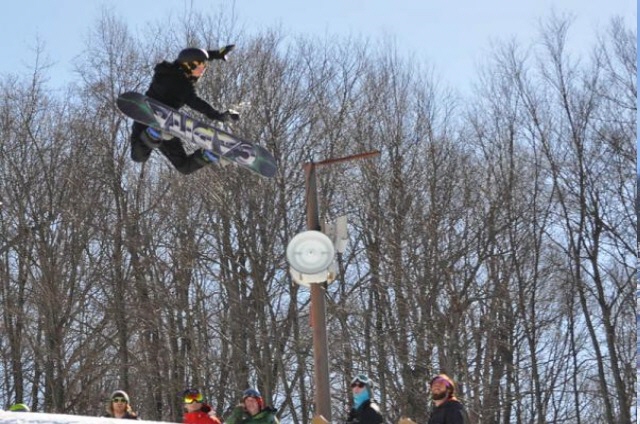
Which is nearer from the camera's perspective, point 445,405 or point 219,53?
point 445,405

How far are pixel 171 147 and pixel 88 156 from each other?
16.8 metres

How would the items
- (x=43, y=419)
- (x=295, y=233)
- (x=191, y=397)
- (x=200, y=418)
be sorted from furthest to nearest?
(x=295, y=233) → (x=191, y=397) → (x=200, y=418) → (x=43, y=419)

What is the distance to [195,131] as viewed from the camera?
8898mm

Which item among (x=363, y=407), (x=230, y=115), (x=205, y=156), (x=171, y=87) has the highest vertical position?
(x=171, y=87)

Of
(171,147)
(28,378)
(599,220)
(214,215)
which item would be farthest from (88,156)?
(171,147)

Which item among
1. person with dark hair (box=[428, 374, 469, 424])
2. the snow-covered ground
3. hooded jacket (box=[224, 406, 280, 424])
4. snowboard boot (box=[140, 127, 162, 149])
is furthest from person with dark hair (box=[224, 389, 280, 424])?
snowboard boot (box=[140, 127, 162, 149])

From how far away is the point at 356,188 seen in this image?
23.0 metres

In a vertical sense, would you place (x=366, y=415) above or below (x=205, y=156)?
below

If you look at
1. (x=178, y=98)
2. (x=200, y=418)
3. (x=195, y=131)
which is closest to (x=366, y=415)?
(x=200, y=418)

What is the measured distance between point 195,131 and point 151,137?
422mm

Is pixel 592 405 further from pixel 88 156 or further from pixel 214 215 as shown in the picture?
pixel 88 156

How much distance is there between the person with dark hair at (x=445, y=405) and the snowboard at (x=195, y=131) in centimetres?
→ 290

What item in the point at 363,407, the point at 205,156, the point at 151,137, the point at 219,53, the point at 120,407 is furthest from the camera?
the point at 120,407

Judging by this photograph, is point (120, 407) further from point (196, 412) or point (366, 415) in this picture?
point (366, 415)
